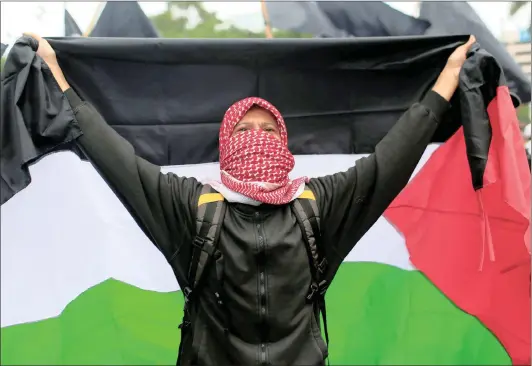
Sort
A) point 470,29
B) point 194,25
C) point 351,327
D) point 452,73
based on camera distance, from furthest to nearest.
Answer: point 194,25 < point 351,327 < point 470,29 < point 452,73

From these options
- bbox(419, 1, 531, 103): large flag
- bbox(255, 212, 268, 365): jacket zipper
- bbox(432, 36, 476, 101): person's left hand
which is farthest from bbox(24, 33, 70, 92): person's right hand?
bbox(419, 1, 531, 103): large flag

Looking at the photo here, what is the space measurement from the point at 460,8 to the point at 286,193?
4.02ft

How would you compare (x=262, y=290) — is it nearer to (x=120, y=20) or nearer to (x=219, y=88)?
(x=219, y=88)

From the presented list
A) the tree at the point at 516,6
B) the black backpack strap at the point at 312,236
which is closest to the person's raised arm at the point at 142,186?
the black backpack strap at the point at 312,236

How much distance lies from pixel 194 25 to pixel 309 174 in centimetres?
128

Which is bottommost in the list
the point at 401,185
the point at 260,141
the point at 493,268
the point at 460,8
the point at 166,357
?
the point at 166,357

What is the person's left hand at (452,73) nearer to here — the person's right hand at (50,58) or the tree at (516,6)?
the tree at (516,6)

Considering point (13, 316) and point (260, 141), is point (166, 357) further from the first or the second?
point (260, 141)

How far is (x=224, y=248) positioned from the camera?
1.82 m

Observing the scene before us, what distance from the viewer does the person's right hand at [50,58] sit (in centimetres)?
192

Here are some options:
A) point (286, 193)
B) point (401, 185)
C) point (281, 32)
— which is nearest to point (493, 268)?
point (401, 185)

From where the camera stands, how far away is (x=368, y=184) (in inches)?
78.4

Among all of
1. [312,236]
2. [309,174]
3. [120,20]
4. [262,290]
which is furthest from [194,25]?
[262,290]

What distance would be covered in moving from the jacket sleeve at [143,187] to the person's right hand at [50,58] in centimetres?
12
